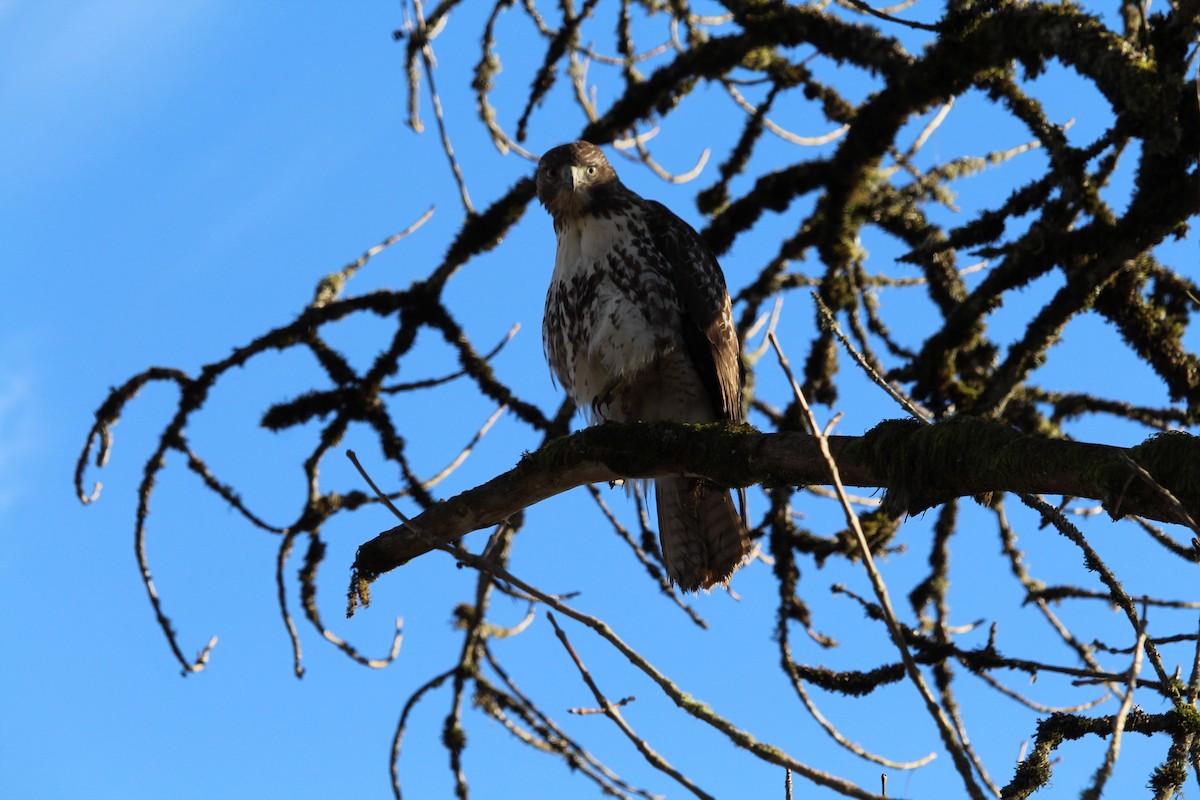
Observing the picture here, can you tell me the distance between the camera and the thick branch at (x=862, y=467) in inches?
122

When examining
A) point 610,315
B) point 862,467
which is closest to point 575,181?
point 610,315

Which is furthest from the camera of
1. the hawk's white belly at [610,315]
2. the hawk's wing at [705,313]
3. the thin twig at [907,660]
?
the hawk's wing at [705,313]

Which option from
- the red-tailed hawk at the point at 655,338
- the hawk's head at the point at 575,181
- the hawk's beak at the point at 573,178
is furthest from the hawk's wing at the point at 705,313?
the hawk's beak at the point at 573,178

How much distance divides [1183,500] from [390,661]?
399 cm

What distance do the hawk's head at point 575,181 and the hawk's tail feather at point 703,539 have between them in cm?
144

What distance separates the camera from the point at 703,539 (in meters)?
5.68

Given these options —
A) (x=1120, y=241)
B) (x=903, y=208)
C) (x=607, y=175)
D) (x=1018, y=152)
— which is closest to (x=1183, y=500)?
(x=1120, y=241)

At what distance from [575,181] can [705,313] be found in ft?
3.30

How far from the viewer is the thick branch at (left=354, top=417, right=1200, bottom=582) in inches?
122

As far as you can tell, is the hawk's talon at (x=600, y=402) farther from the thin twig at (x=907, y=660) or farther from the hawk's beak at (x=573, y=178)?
the thin twig at (x=907, y=660)

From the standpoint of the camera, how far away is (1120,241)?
15.4 feet

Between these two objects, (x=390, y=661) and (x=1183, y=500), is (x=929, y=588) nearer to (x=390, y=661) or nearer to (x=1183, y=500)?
(x=390, y=661)

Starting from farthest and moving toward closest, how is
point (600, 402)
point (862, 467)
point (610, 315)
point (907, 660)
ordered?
point (600, 402), point (610, 315), point (862, 467), point (907, 660)

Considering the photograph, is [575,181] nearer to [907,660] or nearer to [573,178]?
[573,178]
